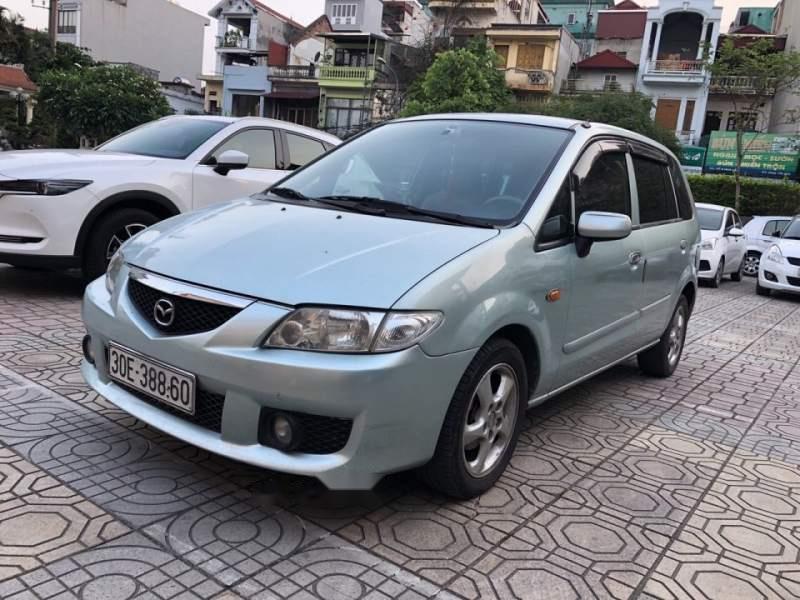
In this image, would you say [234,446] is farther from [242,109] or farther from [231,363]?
[242,109]

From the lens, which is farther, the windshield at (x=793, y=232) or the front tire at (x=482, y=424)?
the windshield at (x=793, y=232)

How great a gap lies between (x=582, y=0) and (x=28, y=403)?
57688mm

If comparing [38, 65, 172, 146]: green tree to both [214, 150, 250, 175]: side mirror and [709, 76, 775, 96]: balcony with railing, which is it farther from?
[709, 76, 775, 96]: balcony with railing

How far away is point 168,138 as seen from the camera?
21.5ft

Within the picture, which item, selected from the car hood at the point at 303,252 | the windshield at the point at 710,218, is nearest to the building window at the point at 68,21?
the windshield at the point at 710,218

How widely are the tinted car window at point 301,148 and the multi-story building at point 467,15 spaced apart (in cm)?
3791

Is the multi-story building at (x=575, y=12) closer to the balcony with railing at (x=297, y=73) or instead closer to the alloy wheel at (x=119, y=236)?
the balcony with railing at (x=297, y=73)

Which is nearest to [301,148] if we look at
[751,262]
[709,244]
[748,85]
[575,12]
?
[709,244]

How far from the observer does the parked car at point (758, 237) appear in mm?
15227

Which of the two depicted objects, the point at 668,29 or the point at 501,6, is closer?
the point at 668,29

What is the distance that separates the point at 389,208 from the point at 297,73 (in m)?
43.3

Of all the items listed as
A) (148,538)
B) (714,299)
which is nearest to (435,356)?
(148,538)

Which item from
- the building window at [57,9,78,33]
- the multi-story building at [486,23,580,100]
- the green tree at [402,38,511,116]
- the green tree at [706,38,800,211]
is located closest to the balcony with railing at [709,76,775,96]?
the green tree at [706,38,800,211]

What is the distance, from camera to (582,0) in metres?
53.8
